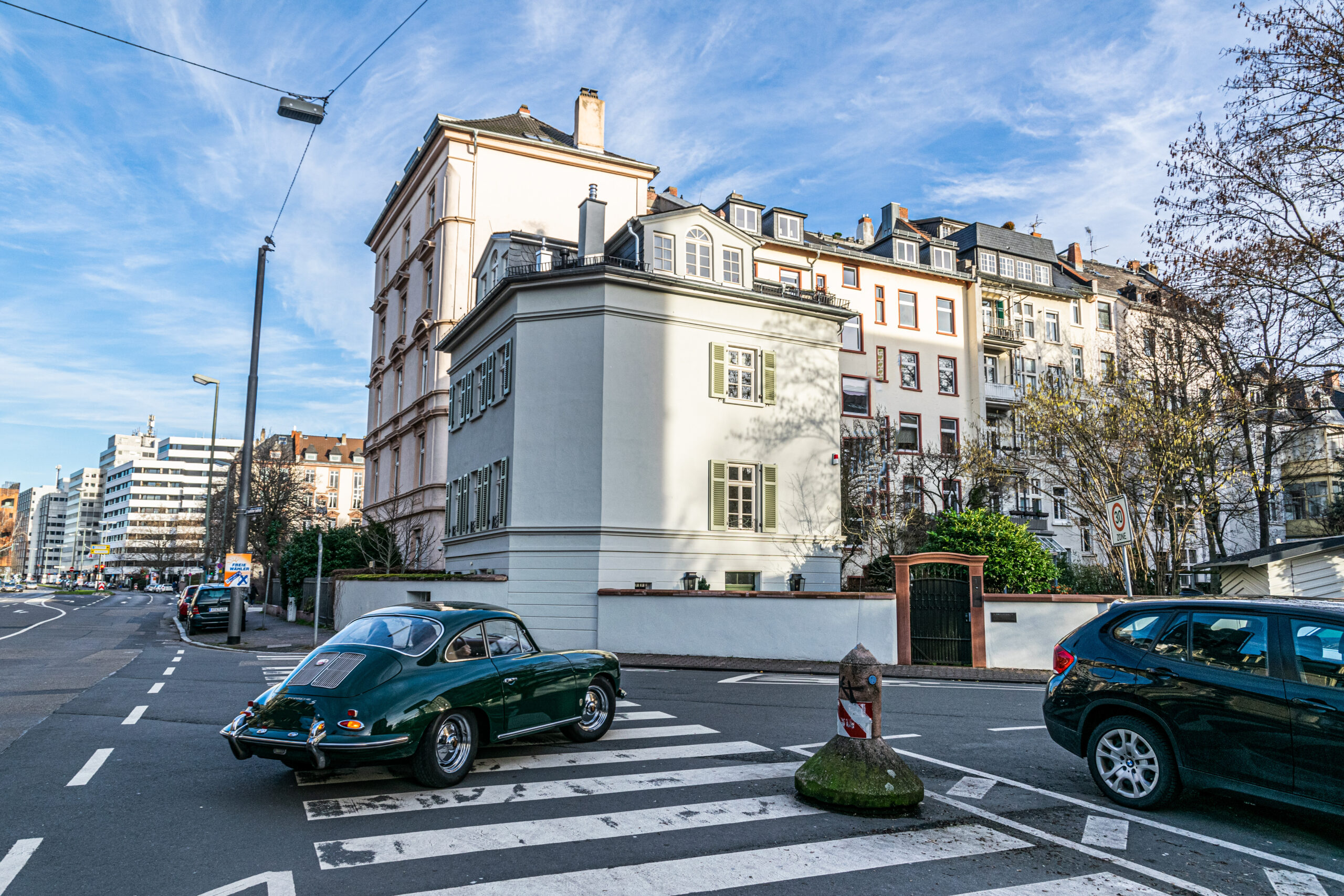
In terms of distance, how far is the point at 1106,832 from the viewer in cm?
624

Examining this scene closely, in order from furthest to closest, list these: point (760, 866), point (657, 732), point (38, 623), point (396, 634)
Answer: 1. point (38, 623)
2. point (657, 732)
3. point (396, 634)
4. point (760, 866)

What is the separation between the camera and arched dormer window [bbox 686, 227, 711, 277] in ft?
86.3

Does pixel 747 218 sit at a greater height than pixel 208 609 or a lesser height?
greater

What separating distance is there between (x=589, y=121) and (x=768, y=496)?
23690mm

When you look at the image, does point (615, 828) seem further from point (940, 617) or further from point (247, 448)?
point (247, 448)

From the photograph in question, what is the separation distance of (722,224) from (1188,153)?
40.6 ft

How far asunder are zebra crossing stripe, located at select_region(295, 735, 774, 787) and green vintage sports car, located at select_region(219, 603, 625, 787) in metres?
0.29

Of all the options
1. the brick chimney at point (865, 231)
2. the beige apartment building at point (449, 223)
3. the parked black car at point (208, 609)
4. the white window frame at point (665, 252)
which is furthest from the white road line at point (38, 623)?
the brick chimney at point (865, 231)

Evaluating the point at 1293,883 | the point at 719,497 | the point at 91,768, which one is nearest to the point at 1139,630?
the point at 1293,883

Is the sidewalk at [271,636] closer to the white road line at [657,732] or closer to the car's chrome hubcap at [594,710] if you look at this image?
the white road line at [657,732]

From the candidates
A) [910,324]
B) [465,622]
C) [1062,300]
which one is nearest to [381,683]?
[465,622]

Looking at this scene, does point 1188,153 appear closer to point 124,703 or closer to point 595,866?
point 595,866

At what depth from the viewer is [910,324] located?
43062 millimetres

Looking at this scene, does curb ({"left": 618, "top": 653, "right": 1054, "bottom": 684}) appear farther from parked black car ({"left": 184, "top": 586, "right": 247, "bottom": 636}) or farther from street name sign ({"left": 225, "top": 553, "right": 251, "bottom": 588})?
parked black car ({"left": 184, "top": 586, "right": 247, "bottom": 636})
